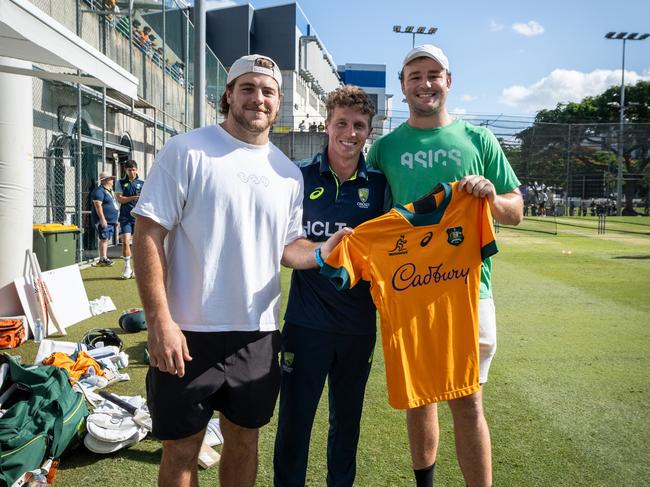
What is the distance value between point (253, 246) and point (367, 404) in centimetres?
241

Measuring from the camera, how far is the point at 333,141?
2.85m

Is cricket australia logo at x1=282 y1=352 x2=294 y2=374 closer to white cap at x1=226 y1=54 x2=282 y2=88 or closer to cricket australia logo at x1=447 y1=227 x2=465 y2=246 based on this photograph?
cricket australia logo at x1=447 y1=227 x2=465 y2=246

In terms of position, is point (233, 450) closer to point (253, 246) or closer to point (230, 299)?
point (230, 299)

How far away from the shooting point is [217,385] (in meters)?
2.35

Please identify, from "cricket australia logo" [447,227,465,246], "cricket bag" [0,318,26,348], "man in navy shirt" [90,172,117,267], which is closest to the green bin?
"man in navy shirt" [90,172,117,267]

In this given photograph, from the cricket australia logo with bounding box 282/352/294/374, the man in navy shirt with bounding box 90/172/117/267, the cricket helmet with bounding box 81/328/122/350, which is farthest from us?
the man in navy shirt with bounding box 90/172/117/267

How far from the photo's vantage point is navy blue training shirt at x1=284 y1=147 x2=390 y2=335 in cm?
276

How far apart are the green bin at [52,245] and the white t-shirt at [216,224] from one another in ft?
26.3

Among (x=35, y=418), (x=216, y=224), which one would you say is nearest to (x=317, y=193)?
(x=216, y=224)

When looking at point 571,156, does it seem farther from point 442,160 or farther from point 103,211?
point 442,160

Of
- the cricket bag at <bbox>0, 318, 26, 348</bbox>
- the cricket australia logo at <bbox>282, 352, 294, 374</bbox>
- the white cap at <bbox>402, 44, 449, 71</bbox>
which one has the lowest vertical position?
the cricket bag at <bbox>0, 318, 26, 348</bbox>

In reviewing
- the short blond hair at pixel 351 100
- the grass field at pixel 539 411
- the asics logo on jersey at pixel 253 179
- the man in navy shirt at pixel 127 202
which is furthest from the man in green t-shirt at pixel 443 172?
the man in navy shirt at pixel 127 202

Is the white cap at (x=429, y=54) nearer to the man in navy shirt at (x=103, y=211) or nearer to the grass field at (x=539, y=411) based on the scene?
the grass field at (x=539, y=411)

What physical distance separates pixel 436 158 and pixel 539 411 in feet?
8.32
